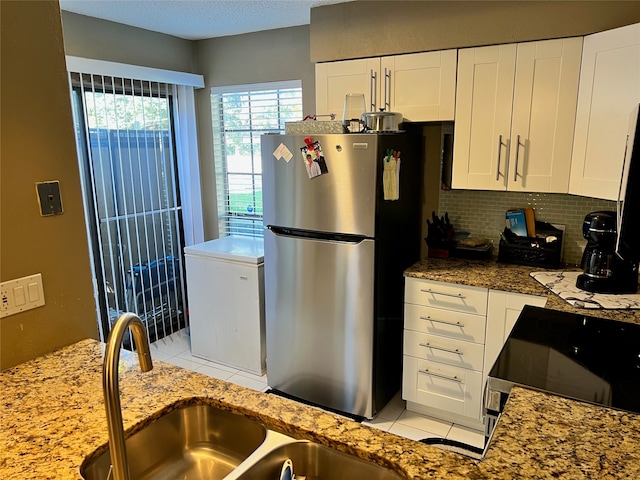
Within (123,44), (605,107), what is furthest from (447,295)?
(123,44)

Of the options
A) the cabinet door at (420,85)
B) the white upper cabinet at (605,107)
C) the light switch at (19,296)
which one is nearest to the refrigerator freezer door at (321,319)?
the cabinet door at (420,85)

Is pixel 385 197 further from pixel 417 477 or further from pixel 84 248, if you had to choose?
pixel 417 477

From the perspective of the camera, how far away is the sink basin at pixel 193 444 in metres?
1.22

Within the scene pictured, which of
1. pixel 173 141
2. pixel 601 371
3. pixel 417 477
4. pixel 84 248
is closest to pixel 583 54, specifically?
pixel 601 371

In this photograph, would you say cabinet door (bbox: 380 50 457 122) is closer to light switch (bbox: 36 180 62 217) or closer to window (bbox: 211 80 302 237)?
window (bbox: 211 80 302 237)

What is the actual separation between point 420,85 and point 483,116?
0.39 meters

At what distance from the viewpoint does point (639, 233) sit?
133cm

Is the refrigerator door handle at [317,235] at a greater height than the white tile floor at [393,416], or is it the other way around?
the refrigerator door handle at [317,235]

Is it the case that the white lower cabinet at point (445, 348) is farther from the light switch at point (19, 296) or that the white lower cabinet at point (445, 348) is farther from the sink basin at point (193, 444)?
the light switch at point (19, 296)

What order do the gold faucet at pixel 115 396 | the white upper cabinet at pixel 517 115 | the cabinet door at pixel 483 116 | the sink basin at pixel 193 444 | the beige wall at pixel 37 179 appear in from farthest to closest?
the cabinet door at pixel 483 116 → the white upper cabinet at pixel 517 115 → the beige wall at pixel 37 179 → the sink basin at pixel 193 444 → the gold faucet at pixel 115 396

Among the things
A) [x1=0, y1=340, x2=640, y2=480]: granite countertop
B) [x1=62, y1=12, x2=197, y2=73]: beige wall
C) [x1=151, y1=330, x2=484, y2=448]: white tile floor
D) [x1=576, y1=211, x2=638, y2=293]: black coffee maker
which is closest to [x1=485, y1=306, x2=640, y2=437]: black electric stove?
[x1=0, y1=340, x2=640, y2=480]: granite countertop

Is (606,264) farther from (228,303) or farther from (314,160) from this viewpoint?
(228,303)

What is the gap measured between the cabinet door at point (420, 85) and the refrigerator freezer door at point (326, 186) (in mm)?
458

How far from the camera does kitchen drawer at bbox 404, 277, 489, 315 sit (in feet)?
7.93
